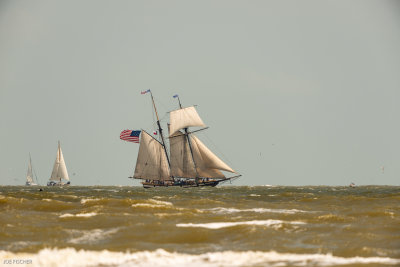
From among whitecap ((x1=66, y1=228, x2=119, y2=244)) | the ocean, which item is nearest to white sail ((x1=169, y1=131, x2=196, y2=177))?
the ocean

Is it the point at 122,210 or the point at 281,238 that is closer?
the point at 281,238

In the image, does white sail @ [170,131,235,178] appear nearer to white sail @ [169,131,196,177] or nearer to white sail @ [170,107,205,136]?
white sail @ [169,131,196,177]

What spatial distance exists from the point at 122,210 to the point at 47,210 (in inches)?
167

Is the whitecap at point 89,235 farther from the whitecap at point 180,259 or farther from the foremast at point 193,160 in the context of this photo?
the foremast at point 193,160

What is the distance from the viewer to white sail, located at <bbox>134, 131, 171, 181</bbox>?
12338 cm

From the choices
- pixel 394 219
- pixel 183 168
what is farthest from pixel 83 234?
pixel 183 168

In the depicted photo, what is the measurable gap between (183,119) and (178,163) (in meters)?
14.0

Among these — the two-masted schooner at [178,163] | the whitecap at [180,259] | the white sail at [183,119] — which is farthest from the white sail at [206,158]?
the whitecap at [180,259]

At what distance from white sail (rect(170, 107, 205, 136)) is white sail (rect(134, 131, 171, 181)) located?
28.4ft

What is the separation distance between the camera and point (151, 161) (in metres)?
126

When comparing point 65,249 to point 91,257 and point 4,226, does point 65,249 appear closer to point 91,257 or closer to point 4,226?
point 91,257

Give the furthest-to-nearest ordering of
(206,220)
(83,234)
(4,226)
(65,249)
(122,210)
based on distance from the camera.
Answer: (122,210) < (206,220) < (4,226) < (83,234) < (65,249)

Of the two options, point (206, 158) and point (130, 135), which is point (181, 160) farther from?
point (130, 135)

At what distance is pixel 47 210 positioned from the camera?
3028 cm
